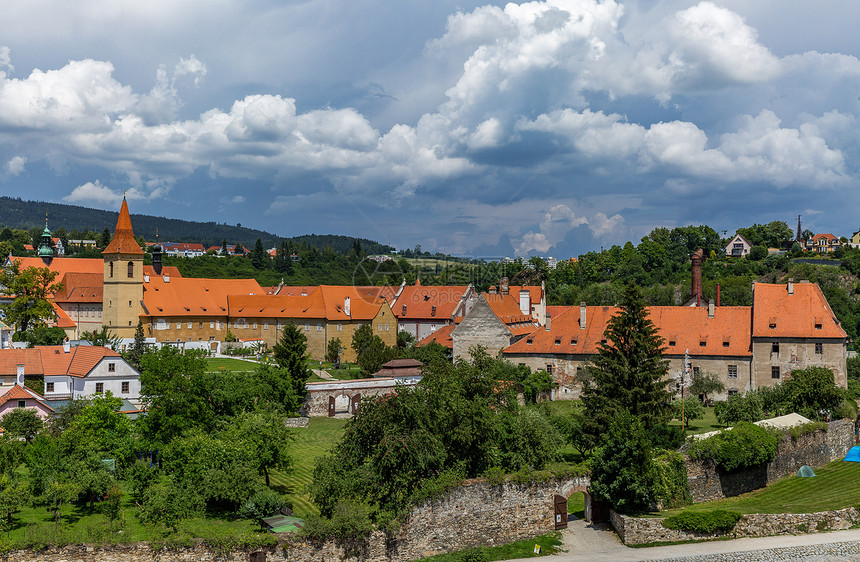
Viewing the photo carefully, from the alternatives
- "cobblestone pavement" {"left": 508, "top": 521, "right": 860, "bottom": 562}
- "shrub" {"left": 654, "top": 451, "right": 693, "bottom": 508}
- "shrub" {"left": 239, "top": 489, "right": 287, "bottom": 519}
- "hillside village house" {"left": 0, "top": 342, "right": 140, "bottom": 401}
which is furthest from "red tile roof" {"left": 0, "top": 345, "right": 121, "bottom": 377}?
"shrub" {"left": 654, "top": 451, "right": 693, "bottom": 508}

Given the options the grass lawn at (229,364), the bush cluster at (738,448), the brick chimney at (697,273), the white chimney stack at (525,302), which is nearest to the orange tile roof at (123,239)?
the grass lawn at (229,364)

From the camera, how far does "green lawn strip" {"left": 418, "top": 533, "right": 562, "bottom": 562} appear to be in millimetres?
28205

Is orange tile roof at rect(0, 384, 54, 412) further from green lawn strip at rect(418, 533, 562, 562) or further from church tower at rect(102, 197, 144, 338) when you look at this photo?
church tower at rect(102, 197, 144, 338)

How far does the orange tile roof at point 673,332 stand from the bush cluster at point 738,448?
2385 cm

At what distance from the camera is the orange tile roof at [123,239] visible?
83188 mm

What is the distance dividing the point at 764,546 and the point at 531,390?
109 feet

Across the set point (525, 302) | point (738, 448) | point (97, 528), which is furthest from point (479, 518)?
point (525, 302)

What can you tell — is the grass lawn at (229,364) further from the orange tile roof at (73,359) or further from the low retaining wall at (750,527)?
the low retaining wall at (750,527)

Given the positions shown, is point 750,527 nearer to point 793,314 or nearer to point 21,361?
point 793,314

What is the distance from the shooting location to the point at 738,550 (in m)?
27.8

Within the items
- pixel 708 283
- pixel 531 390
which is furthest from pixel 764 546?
pixel 708 283

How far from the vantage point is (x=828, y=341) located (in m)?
58.9

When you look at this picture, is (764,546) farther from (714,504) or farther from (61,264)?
(61,264)

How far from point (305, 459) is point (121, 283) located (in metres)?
50.0
